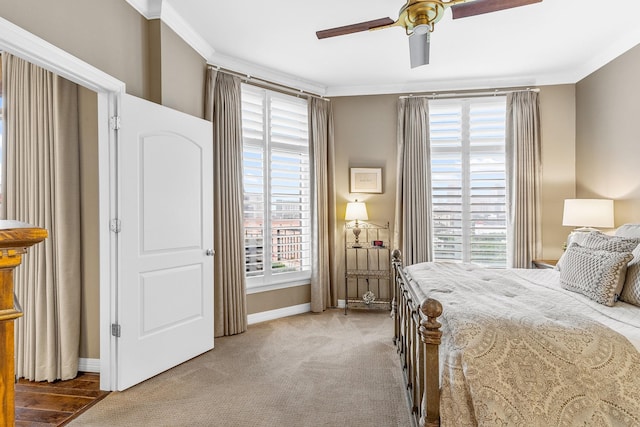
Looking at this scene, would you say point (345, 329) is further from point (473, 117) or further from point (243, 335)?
point (473, 117)

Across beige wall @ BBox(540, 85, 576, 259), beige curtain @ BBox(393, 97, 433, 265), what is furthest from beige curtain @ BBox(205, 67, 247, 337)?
beige wall @ BBox(540, 85, 576, 259)

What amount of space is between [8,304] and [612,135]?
15.7ft

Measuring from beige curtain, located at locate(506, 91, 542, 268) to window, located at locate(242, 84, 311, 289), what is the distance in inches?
99.3

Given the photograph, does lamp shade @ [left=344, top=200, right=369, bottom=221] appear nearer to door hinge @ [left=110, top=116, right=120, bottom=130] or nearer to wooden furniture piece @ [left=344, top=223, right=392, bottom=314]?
wooden furniture piece @ [left=344, top=223, right=392, bottom=314]

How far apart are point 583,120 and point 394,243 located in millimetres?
2625

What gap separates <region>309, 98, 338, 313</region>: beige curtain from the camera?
4559 millimetres

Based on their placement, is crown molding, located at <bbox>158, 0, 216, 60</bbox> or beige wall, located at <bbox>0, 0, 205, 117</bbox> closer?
beige wall, located at <bbox>0, 0, 205, 117</bbox>

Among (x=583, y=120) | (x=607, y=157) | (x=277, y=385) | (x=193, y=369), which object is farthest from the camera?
(x=583, y=120)

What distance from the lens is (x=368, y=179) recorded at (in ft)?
15.6

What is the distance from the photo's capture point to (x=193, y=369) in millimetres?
2959

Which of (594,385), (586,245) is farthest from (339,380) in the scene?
(586,245)

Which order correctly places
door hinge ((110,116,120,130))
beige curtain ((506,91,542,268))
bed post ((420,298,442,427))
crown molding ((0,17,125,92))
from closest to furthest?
bed post ((420,298,442,427))
crown molding ((0,17,125,92))
door hinge ((110,116,120,130))
beige curtain ((506,91,542,268))

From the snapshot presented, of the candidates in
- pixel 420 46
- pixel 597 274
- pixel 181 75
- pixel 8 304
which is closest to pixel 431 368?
pixel 597 274

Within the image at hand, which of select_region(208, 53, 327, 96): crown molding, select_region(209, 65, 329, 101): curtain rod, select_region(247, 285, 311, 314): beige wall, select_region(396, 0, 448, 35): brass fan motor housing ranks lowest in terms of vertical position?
select_region(247, 285, 311, 314): beige wall
